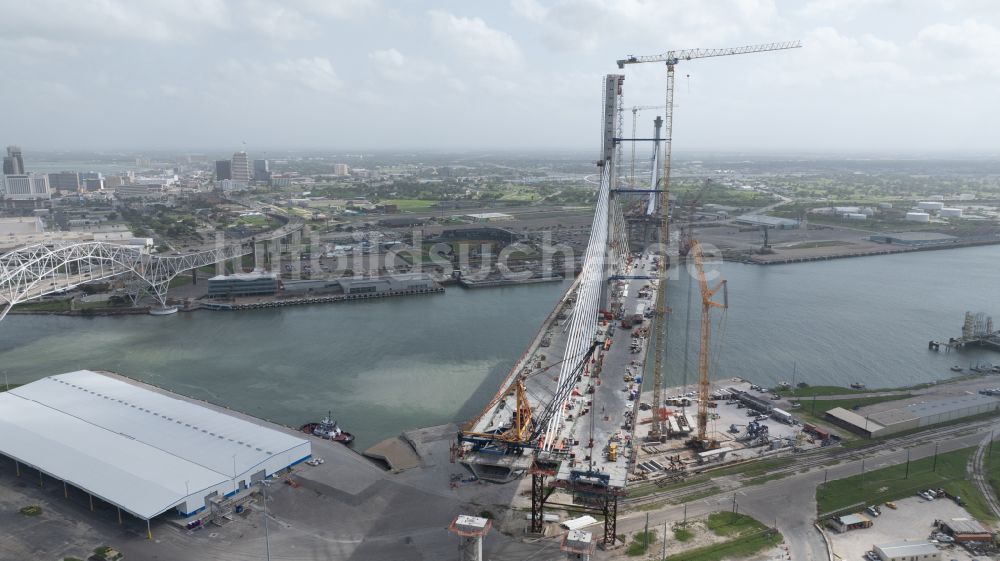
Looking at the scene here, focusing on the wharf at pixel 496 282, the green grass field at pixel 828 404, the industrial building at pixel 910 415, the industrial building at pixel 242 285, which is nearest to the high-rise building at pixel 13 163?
the industrial building at pixel 242 285

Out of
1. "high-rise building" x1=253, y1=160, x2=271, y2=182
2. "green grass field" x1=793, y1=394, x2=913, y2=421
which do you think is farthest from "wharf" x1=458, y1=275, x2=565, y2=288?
"high-rise building" x1=253, y1=160, x2=271, y2=182

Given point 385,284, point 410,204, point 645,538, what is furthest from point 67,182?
point 645,538

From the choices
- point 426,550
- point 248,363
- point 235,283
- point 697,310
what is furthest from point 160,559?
point 697,310

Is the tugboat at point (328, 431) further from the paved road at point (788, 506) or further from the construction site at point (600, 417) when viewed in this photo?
the paved road at point (788, 506)

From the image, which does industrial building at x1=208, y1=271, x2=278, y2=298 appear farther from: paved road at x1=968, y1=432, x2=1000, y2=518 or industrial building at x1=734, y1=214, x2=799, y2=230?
industrial building at x1=734, y1=214, x2=799, y2=230

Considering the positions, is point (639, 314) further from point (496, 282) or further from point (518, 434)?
point (518, 434)

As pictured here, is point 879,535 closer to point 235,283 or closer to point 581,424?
point 581,424
